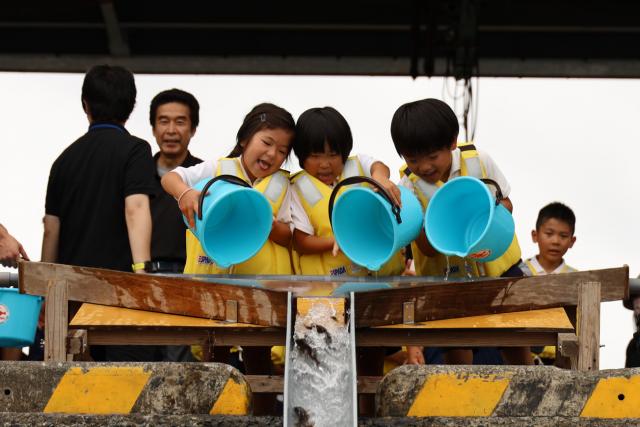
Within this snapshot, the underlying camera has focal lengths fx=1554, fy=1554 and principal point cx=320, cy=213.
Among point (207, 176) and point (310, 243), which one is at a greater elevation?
point (207, 176)

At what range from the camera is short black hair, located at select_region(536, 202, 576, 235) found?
878 cm

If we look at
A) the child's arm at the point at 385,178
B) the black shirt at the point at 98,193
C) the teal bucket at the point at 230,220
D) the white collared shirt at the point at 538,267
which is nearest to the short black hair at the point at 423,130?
the child's arm at the point at 385,178

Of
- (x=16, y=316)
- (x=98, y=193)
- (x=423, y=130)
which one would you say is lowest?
(x=16, y=316)

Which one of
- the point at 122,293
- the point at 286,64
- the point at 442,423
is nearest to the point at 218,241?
the point at 122,293

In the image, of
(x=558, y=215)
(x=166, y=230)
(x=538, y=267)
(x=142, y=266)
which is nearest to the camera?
(x=142, y=266)

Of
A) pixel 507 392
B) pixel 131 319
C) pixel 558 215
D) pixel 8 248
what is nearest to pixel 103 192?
pixel 8 248

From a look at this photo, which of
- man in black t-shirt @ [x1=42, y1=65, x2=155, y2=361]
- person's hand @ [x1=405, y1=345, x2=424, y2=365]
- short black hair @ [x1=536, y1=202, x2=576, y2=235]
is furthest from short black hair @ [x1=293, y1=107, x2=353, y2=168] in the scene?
short black hair @ [x1=536, y1=202, x2=576, y2=235]

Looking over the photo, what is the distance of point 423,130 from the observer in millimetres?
6324

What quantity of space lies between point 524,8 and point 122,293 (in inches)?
262

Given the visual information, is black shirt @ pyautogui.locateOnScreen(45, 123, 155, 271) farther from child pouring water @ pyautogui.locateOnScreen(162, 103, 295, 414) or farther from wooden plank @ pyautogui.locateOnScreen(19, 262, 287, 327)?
wooden plank @ pyautogui.locateOnScreen(19, 262, 287, 327)

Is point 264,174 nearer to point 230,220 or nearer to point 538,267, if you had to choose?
point 230,220

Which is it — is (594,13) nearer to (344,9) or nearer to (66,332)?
(344,9)

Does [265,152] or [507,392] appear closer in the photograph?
[507,392]

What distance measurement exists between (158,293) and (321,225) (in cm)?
134
